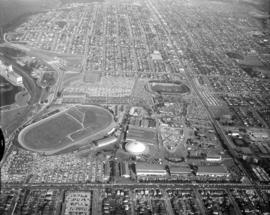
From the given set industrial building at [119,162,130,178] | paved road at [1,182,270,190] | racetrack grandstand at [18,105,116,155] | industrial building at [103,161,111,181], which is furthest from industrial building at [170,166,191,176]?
racetrack grandstand at [18,105,116,155]

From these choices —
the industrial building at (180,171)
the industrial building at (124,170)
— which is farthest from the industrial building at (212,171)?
the industrial building at (124,170)

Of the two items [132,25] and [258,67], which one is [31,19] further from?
[258,67]

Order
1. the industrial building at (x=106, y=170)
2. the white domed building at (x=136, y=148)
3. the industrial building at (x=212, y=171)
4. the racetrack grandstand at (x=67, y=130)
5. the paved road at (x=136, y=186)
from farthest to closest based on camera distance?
1. the racetrack grandstand at (x=67, y=130)
2. the white domed building at (x=136, y=148)
3. the industrial building at (x=212, y=171)
4. the industrial building at (x=106, y=170)
5. the paved road at (x=136, y=186)

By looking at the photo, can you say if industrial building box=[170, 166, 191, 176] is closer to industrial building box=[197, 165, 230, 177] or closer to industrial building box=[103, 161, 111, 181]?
industrial building box=[197, 165, 230, 177]

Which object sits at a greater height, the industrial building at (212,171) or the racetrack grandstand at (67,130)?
the industrial building at (212,171)

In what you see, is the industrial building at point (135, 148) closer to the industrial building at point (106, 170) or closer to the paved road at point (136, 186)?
the industrial building at point (106, 170)
